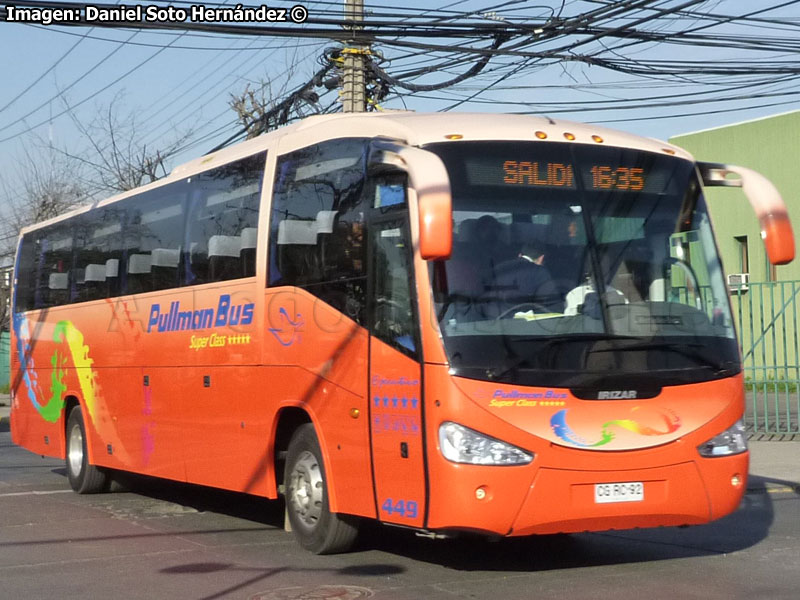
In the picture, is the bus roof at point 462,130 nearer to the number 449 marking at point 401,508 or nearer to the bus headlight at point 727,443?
the bus headlight at point 727,443

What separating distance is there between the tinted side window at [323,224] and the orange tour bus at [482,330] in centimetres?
2

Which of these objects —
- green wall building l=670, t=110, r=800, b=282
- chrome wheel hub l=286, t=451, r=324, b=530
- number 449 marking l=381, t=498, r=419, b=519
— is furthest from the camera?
green wall building l=670, t=110, r=800, b=282

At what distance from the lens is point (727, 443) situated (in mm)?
8484

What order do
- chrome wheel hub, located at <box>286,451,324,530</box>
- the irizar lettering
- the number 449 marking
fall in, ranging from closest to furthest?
the irizar lettering → the number 449 marking → chrome wheel hub, located at <box>286,451,324,530</box>

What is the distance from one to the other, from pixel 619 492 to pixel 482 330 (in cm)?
140

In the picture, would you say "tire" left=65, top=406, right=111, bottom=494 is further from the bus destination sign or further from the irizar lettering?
the irizar lettering

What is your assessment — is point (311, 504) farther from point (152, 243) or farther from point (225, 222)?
point (152, 243)

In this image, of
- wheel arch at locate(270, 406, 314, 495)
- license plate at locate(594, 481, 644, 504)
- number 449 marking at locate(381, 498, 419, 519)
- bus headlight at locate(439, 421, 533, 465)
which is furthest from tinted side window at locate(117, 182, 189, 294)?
license plate at locate(594, 481, 644, 504)

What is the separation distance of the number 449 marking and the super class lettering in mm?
2754

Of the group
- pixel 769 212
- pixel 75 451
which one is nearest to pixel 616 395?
pixel 769 212

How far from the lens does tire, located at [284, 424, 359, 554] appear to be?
30.6 ft

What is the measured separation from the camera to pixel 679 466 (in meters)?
8.20

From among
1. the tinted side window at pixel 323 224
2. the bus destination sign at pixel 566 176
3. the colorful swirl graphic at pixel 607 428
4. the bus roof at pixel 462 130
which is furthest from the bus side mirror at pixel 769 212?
the tinted side window at pixel 323 224

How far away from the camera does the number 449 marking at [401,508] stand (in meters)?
8.12
